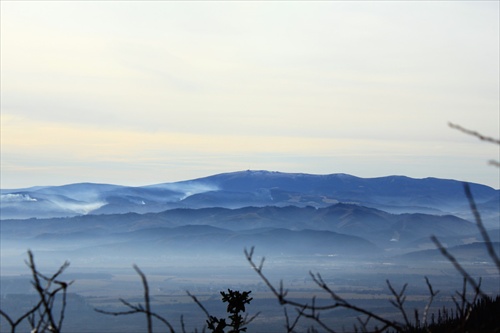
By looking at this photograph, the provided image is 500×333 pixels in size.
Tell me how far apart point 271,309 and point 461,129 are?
185 m

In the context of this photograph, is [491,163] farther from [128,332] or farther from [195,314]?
[195,314]

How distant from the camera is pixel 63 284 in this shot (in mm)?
3605

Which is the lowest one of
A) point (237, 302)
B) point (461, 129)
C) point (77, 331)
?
point (77, 331)

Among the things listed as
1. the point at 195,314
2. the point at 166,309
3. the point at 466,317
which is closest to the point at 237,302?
the point at 466,317

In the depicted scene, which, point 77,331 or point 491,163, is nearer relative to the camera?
point 491,163

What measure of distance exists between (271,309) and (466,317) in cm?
18393

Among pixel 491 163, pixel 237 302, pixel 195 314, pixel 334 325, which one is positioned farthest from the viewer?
pixel 195 314

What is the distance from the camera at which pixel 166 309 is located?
19275 centimetres

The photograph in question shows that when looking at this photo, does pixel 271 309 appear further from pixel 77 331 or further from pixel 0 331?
pixel 0 331

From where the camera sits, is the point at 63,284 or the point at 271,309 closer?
the point at 63,284

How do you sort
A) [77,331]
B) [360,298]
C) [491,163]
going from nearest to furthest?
[491,163]
[77,331]
[360,298]

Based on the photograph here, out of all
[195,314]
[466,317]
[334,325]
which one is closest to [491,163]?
[466,317]

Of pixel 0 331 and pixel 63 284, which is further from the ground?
pixel 63 284

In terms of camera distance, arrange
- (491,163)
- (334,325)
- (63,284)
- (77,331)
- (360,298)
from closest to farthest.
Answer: (491,163), (63,284), (334,325), (77,331), (360,298)
